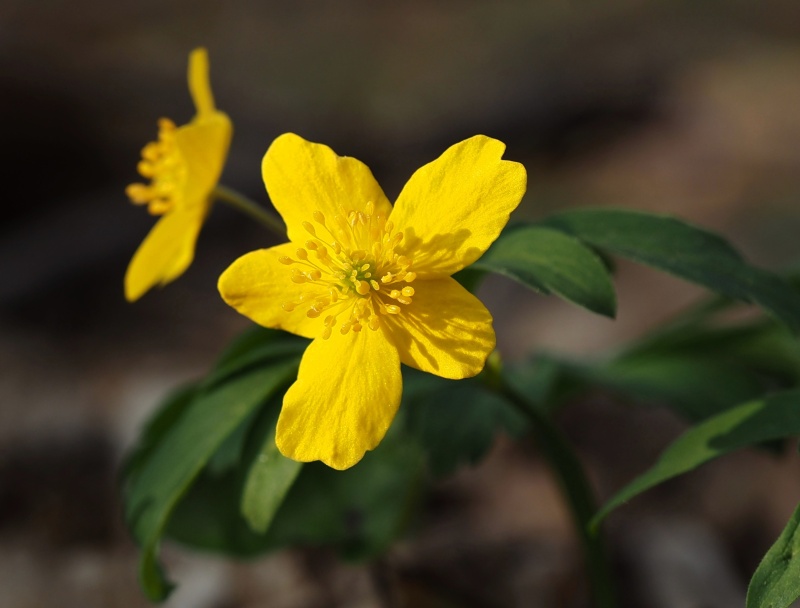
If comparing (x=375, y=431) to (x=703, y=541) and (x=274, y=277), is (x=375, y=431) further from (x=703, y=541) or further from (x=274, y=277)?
(x=703, y=541)

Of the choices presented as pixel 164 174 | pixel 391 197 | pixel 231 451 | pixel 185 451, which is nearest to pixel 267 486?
pixel 185 451

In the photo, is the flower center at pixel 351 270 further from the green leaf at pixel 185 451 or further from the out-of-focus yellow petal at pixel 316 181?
the green leaf at pixel 185 451

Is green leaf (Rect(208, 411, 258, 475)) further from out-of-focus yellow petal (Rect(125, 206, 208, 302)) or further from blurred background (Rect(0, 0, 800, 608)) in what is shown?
blurred background (Rect(0, 0, 800, 608))

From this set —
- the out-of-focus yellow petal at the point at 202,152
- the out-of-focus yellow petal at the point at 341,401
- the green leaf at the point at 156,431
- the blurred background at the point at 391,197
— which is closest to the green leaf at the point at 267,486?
the out-of-focus yellow petal at the point at 341,401

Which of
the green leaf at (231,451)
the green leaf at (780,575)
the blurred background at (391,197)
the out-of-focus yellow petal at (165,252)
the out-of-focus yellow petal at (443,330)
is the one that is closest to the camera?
the green leaf at (780,575)

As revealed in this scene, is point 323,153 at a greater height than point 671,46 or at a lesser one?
greater

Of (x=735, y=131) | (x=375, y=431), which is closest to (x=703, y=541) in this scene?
(x=375, y=431)
